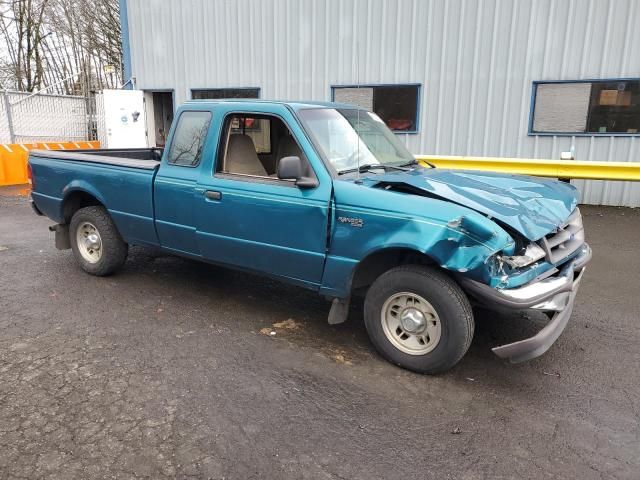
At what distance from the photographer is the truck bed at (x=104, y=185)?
16.4 ft

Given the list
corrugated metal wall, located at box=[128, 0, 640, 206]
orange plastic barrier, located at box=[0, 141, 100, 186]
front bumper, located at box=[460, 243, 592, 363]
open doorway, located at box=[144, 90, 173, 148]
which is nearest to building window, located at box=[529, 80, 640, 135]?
corrugated metal wall, located at box=[128, 0, 640, 206]

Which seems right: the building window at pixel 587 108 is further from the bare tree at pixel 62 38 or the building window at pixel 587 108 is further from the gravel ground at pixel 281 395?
the bare tree at pixel 62 38

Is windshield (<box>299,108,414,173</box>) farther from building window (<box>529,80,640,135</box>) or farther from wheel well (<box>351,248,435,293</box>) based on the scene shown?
building window (<box>529,80,640,135</box>)

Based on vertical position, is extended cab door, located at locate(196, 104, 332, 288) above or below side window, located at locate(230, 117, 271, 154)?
below

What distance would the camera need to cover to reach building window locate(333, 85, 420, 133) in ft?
36.4

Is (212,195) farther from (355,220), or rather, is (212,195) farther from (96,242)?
(96,242)

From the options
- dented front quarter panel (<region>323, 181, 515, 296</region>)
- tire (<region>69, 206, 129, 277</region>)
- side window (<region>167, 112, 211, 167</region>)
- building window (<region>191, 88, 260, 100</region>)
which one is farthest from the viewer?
building window (<region>191, 88, 260, 100</region>)

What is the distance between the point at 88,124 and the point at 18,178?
17.0 feet

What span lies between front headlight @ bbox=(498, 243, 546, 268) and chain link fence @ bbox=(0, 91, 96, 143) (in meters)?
15.7

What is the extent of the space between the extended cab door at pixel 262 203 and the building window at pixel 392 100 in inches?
275

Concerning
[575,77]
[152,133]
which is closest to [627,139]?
[575,77]

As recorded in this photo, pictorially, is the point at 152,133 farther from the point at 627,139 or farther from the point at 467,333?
the point at 467,333

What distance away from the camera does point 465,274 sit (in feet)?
10.9

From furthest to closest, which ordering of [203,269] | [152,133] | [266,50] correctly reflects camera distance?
[152,133] < [266,50] < [203,269]
